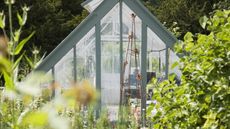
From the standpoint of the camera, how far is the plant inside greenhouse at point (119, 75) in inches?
26.9

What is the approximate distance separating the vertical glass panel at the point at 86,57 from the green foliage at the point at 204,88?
3012 millimetres

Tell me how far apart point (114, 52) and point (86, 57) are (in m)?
0.33

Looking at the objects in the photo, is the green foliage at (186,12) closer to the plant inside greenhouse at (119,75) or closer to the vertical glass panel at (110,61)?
the plant inside greenhouse at (119,75)

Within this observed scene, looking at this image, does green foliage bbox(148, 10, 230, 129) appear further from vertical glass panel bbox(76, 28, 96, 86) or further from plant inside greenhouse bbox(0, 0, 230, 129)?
vertical glass panel bbox(76, 28, 96, 86)

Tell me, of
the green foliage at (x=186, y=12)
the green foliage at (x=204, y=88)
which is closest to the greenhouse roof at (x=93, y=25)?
the green foliage at (x=204, y=88)

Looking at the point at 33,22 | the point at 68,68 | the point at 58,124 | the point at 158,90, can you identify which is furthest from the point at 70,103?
the point at 33,22

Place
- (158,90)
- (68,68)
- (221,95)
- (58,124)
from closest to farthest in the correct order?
(58,124)
(221,95)
(158,90)
(68,68)

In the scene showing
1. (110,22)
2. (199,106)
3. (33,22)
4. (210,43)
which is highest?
(33,22)

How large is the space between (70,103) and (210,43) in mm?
1866

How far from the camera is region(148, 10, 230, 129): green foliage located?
2273 millimetres

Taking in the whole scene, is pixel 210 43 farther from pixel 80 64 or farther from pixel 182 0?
pixel 182 0

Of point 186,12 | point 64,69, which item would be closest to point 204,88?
point 64,69

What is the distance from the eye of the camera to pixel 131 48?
552 centimetres

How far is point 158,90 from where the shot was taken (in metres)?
2.58
